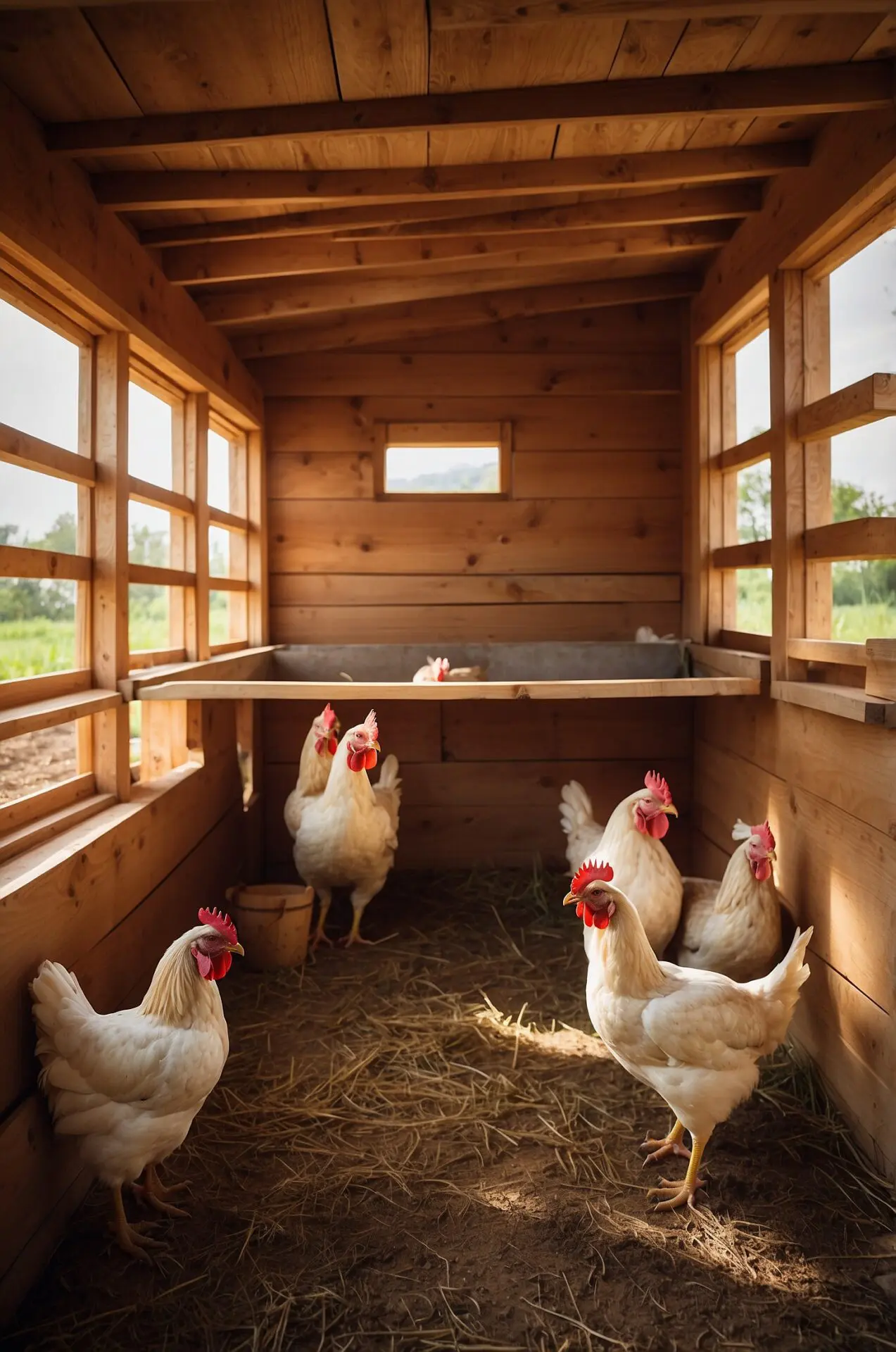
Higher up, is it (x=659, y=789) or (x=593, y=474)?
(x=593, y=474)

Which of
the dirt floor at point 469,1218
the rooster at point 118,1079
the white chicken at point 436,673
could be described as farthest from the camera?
the white chicken at point 436,673

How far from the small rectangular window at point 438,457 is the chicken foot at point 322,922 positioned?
2.03m

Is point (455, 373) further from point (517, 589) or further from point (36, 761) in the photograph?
point (36, 761)

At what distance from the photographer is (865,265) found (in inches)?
106

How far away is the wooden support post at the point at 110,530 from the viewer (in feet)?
9.07

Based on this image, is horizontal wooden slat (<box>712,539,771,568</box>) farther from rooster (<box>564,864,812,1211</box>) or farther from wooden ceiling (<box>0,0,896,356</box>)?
rooster (<box>564,864,812,1211</box>)

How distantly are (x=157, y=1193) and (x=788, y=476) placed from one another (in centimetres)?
277

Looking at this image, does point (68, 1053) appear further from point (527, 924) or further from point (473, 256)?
point (473, 256)

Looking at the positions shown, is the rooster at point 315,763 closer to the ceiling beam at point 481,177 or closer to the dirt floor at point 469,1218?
the dirt floor at point 469,1218

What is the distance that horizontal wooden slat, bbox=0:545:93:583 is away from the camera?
216cm

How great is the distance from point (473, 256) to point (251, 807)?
276 cm

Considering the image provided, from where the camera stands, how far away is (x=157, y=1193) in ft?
7.30

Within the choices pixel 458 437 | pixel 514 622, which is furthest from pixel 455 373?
pixel 514 622

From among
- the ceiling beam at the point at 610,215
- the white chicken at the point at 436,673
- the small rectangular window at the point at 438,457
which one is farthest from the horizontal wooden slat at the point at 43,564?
the small rectangular window at the point at 438,457
